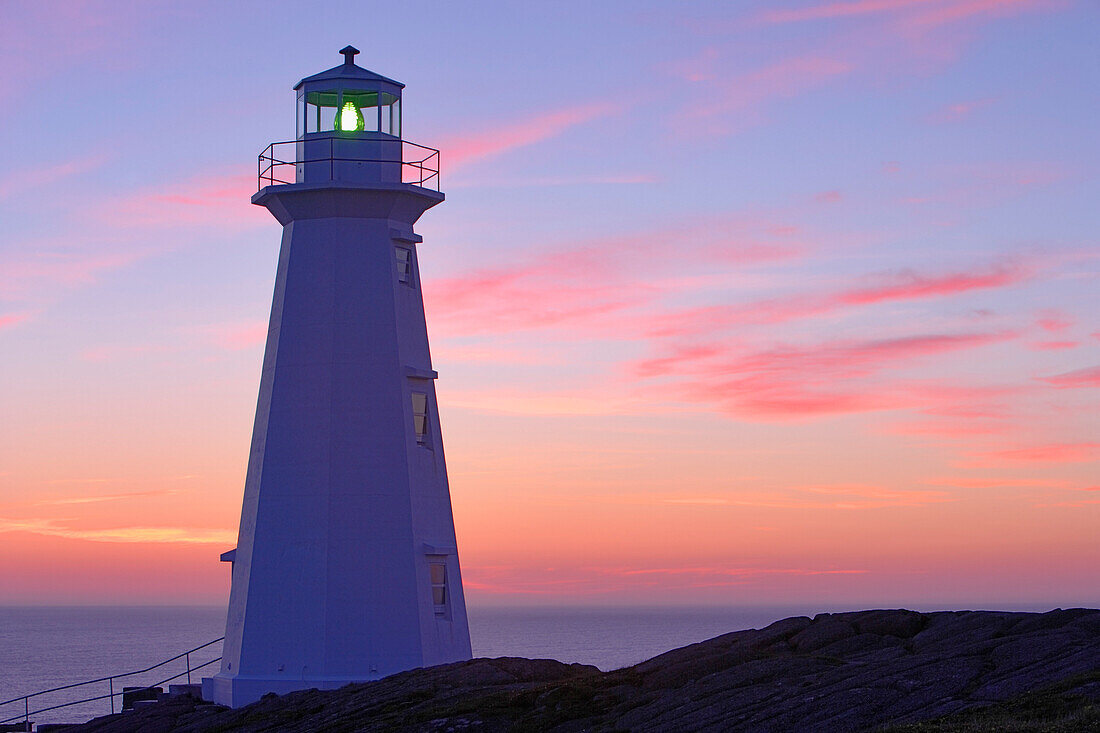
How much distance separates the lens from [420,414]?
A: 2941 cm

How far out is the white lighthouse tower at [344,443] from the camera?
2772 cm

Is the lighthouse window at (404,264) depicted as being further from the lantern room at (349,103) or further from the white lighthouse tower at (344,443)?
the lantern room at (349,103)

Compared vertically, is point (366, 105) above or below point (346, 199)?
above

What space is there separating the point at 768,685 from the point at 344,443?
11871 millimetres

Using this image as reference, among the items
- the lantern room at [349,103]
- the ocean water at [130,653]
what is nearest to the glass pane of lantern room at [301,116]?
the lantern room at [349,103]

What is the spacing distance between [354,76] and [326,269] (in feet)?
14.4

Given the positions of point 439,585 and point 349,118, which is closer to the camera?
point 439,585

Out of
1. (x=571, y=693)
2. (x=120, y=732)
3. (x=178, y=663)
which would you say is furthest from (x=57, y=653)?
(x=571, y=693)

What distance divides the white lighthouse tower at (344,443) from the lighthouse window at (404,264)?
3cm

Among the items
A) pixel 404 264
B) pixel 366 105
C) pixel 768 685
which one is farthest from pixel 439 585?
pixel 768 685

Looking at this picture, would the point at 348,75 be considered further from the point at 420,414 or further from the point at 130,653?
the point at 130,653

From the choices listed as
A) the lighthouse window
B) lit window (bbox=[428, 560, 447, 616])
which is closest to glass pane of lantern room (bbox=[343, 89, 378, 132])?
the lighthouse window

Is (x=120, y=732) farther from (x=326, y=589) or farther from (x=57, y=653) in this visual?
(x=57, y=653)

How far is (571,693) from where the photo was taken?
21.2m
